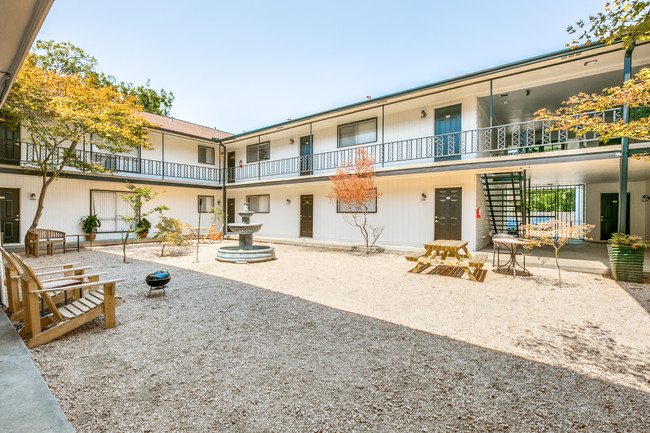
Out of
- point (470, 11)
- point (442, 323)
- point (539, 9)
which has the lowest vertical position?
point (442, 323)

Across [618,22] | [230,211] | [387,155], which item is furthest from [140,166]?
[618,22]

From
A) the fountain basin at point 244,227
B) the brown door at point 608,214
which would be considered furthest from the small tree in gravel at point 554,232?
the brown door at point 608,214

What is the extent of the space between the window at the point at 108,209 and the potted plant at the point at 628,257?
1932 centimetres

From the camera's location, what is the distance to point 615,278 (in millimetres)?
7012

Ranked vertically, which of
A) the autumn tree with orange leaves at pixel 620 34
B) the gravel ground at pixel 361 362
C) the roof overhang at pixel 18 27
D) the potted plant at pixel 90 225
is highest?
the autumn tree with orange leaves at pixel 620 34

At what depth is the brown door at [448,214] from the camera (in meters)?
11.0

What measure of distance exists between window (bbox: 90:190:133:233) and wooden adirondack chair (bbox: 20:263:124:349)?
13067 mm

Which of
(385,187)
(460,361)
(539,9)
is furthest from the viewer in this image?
(385,187)

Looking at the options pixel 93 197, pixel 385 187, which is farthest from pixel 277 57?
pixel 93 197

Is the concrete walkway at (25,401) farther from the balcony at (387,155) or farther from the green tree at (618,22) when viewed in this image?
the balcony at (387,155)

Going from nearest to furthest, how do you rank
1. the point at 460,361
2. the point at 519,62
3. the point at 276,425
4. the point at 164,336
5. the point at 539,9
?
the point at 276,425 < the point at 460,361 < the point at 164,336 < the point at 539,9 < the point at 519,62

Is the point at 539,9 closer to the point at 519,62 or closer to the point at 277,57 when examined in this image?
the point at 519,62

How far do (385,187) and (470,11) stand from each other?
670 cm

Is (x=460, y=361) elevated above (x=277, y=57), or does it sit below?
below
